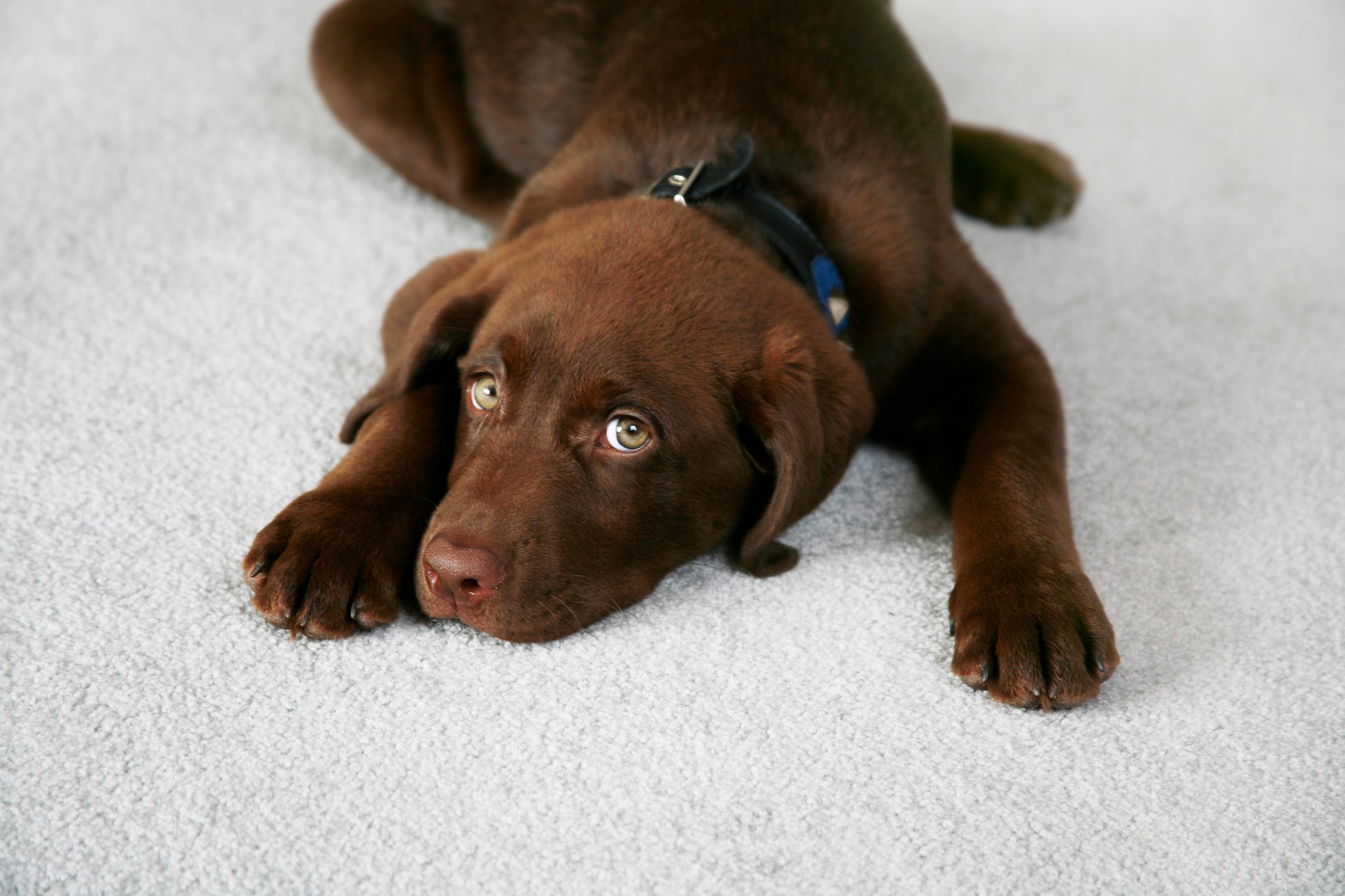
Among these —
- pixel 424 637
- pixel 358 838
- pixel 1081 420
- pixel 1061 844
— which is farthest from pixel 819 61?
pixel 358 838

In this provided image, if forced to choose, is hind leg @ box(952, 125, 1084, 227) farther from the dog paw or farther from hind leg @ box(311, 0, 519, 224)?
hind leg @ box(311, 0, 519, 224)

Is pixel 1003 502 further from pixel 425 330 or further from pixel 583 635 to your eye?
pixel 425 330

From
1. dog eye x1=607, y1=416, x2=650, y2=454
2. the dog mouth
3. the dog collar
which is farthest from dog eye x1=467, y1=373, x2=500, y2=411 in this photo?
the dog collar

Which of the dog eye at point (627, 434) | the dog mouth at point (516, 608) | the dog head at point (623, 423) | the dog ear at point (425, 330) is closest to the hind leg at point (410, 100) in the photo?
the dog ear at point (425, 330)

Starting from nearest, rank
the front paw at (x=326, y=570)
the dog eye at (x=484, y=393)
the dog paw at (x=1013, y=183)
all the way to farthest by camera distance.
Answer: the front paw at (x=326, y=570) → the dog eye at (x=484, y=393) → the dog paw at (x=1013, y=183)

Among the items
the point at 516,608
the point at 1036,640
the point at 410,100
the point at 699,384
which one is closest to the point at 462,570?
the point at 516,608

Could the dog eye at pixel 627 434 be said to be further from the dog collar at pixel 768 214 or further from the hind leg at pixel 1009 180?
the hind leg at pixel 1009 180
